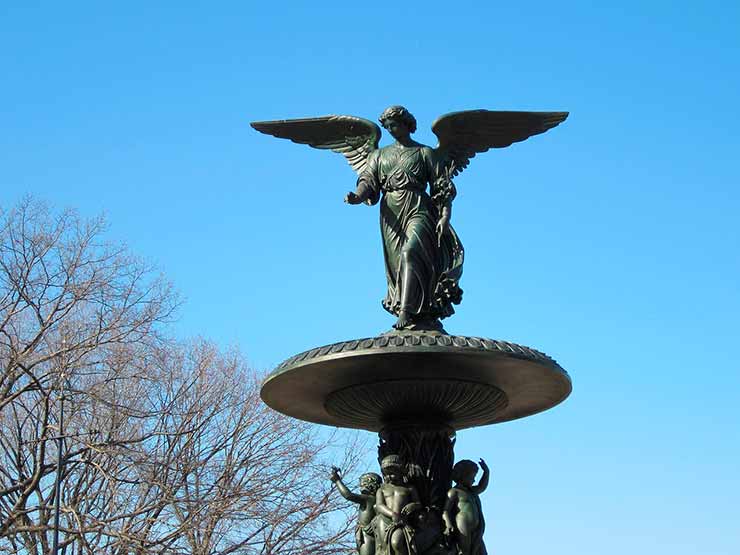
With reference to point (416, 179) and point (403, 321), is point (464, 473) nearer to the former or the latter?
point (403, 321)

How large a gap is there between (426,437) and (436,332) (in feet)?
3.30

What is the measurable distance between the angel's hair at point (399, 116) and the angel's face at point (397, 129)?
27 millimetres

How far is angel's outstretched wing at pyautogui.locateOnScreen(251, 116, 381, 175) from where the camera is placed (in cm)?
1030

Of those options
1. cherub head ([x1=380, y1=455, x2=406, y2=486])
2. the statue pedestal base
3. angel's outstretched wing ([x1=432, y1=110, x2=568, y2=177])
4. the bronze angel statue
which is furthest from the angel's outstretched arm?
cherub head ([x1=380, y1=455, x2=406, y2=486])

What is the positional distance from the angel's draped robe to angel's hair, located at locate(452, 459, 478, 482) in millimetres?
1330

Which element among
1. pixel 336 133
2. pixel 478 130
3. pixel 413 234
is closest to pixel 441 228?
pixel 413 234

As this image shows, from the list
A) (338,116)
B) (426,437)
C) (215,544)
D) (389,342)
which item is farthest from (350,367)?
(215,544)

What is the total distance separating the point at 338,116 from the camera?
1035cm

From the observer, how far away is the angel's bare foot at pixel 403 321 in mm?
9273

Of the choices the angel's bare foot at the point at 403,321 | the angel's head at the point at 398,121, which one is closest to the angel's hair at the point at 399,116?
the angel's head at the point at 398,121

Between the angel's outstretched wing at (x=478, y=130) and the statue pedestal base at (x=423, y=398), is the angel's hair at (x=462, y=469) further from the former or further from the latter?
the angel's outstretched wing at (x=478, y=130)

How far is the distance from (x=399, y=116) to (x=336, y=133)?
31.1 inches

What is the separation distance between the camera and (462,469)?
8.87 metres

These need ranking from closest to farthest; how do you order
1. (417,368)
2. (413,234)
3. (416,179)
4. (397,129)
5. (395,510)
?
(417,368), (395,510), (413,234), (416,179), (397,129)
